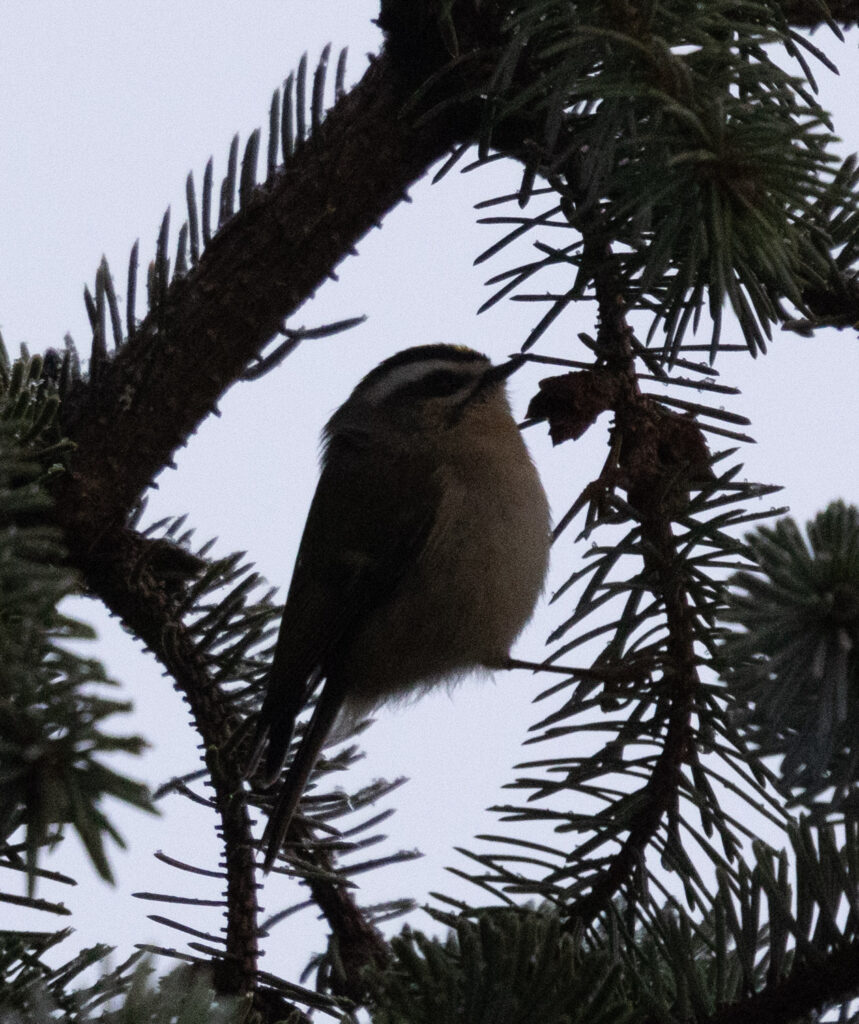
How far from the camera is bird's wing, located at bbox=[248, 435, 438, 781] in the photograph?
2.81 metres

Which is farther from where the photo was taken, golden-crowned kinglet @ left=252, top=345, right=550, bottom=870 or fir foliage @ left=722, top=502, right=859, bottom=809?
golden-crowned kinglet @ left=252, top=345, right=550, bottom=870

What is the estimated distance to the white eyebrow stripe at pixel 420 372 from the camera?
319 cm

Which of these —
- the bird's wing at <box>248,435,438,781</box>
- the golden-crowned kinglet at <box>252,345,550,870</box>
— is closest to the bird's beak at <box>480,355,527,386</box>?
the golden-crowned kinglet at <box>252,345,550,870</box>

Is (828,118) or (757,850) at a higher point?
(828,118)

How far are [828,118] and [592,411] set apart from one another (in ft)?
2.11

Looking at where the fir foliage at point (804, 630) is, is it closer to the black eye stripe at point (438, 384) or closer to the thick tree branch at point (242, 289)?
the thick tree branch at point (242, 289)

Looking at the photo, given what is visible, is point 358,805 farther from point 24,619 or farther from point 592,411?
point 24,619

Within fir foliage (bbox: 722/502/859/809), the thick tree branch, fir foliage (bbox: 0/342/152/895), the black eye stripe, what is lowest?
fir foliage (bbox: 0/342/152/895)

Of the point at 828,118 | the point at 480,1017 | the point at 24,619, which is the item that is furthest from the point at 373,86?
the point at 480,1017

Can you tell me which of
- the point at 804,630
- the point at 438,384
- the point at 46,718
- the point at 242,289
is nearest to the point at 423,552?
the point at 438,384

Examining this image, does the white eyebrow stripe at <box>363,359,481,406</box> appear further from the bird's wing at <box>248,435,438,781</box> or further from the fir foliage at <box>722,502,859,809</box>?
the fir foliage at <box>722,502,859,809</box>

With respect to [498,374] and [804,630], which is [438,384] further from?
[804,630]

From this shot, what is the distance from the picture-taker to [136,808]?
772 mm

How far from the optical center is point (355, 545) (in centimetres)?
294
